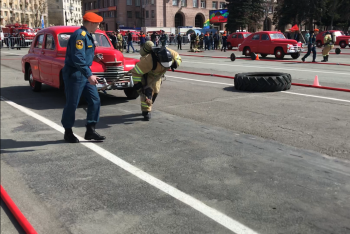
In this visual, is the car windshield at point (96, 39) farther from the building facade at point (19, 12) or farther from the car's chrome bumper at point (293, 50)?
the building facade at point (19, 12)

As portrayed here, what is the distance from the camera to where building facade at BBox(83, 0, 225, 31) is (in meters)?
85.0

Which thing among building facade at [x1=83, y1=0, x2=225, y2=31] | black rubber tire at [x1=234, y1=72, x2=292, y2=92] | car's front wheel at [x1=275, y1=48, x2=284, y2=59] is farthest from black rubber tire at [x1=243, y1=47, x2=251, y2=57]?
building facade at [x1=83, y1=0, x2=225, y2=31]

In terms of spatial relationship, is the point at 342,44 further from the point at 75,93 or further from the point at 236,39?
the point at 75,93

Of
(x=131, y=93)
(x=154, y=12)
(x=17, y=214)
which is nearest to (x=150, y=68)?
(x=131, y=93)

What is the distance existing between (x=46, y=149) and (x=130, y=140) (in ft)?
4.08

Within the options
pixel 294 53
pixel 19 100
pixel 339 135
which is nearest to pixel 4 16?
pixel 294 53

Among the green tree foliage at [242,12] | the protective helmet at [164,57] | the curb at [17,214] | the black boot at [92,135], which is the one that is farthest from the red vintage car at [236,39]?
the curb at [17,214]

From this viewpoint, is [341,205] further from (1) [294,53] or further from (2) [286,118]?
(1) [294,53]

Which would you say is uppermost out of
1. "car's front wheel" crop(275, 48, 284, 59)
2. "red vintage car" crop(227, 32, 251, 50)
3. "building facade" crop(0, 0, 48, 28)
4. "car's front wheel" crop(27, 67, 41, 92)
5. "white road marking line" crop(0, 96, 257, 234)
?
"building facade" crop(0, 0, 48, 28)

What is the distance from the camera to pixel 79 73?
5.42m

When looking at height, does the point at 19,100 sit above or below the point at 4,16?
below

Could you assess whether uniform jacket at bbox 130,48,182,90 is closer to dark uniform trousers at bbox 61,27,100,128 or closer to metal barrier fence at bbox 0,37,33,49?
dark uniform trousers at bbox 61,27,100,128

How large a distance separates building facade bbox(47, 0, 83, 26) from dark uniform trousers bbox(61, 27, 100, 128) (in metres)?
81.4

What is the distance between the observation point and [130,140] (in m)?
5.91
